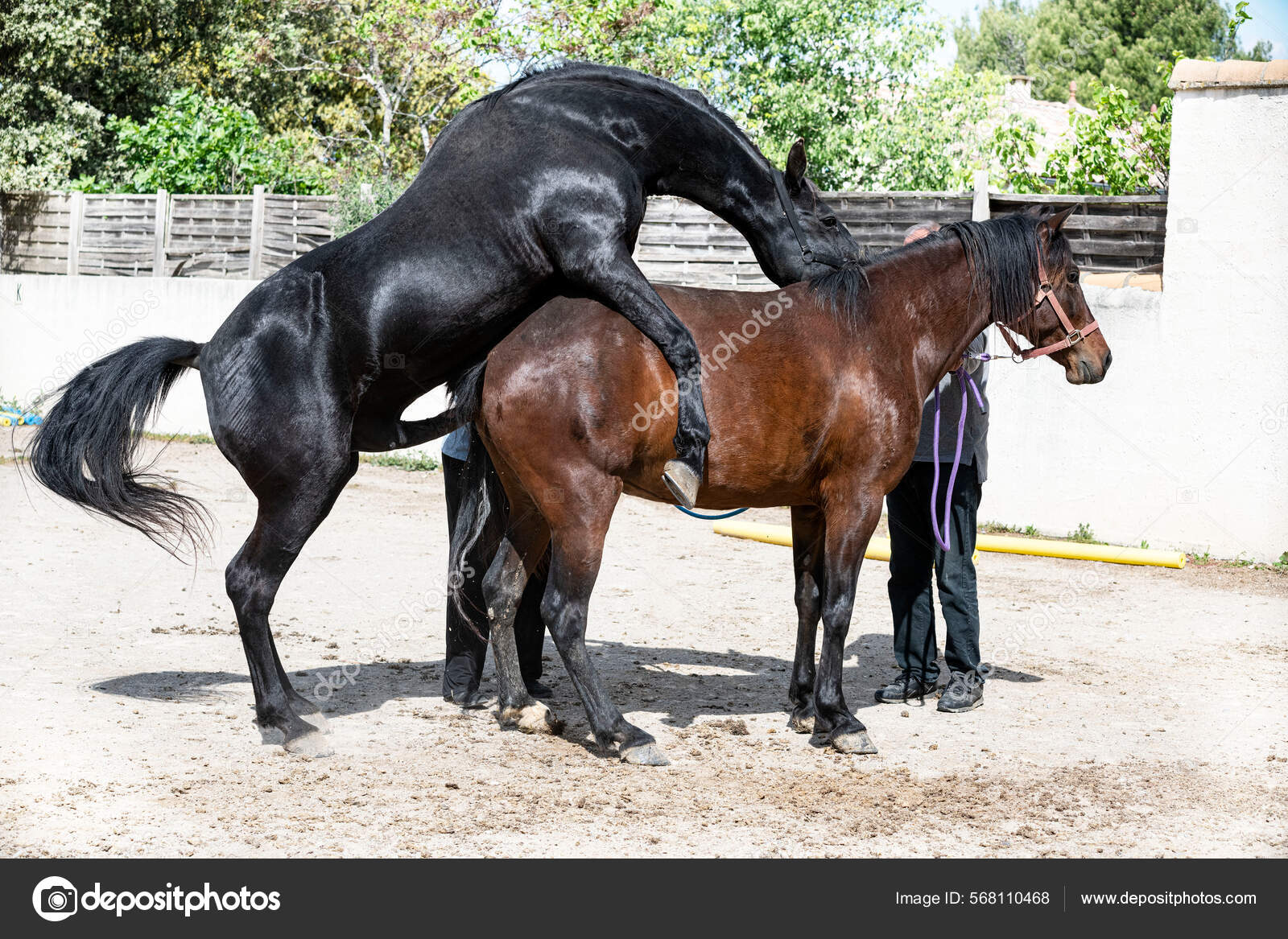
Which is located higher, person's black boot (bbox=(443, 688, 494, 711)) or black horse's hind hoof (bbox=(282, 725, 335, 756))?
black horse's hind hoof (bbox=(282, 725, 335, 756))

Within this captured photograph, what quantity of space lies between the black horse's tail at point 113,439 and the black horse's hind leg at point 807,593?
2625 millimetres

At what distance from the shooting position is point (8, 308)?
17.3m

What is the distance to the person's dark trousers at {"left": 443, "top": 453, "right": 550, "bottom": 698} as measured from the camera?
5770 mm

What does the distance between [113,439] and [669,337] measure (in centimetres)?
228

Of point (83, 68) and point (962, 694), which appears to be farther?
point (83, 68)

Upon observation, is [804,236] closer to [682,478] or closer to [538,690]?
[682,478]

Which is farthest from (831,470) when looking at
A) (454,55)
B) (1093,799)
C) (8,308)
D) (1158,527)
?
(454,55)

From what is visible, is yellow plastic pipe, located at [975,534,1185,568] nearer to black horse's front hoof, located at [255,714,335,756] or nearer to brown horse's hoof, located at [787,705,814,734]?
brown horse's hoof, located at [787,705,814,734]

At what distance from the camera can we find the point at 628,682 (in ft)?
20.6

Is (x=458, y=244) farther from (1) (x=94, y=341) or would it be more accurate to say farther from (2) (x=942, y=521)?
(1) (x=94, y=341)

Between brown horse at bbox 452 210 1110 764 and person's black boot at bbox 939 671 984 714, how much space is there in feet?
2.42

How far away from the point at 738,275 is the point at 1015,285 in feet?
24.0

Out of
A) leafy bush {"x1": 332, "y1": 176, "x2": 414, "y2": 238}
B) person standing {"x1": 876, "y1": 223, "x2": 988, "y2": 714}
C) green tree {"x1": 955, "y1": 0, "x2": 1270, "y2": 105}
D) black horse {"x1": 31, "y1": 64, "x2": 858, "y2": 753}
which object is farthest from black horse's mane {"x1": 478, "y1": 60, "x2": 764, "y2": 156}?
green tree {"x1": 955, "y1": 0, "x2": 1270, "y2": 105}

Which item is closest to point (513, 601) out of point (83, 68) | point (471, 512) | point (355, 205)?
point (471, 512)
